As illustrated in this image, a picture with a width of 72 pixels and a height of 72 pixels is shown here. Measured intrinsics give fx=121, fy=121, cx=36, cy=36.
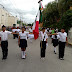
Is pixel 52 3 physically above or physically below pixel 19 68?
above

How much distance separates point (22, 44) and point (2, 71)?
7.45 feet

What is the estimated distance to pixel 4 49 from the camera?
6438 mm

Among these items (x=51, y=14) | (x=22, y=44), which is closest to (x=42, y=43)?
(x=22, y=44)

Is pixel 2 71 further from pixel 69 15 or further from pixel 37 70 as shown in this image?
pixel 69 15

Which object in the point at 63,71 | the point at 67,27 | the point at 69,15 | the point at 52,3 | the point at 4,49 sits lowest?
the point at 63,71

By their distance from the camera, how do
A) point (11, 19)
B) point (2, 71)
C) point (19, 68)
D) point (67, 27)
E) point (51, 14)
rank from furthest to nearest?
point (11, 19) → point (51, 14) → point (67, 27) → point (19, 68) → point (2, 71)

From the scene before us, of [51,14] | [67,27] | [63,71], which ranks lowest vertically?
[63,71]

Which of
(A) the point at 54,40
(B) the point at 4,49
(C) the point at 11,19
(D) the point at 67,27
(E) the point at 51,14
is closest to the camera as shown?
(B) the point at 4,49

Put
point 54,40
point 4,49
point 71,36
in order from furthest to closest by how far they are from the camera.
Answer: point 71,36 < point 54,40 < point 4,49

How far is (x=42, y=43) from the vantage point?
6.48 meters

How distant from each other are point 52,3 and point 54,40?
2453cm

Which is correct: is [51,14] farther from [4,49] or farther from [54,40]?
[4,49]

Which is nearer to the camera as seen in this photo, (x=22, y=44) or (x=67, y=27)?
(x=22, y=44)

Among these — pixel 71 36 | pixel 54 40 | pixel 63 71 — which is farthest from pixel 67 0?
pixel 63 71
